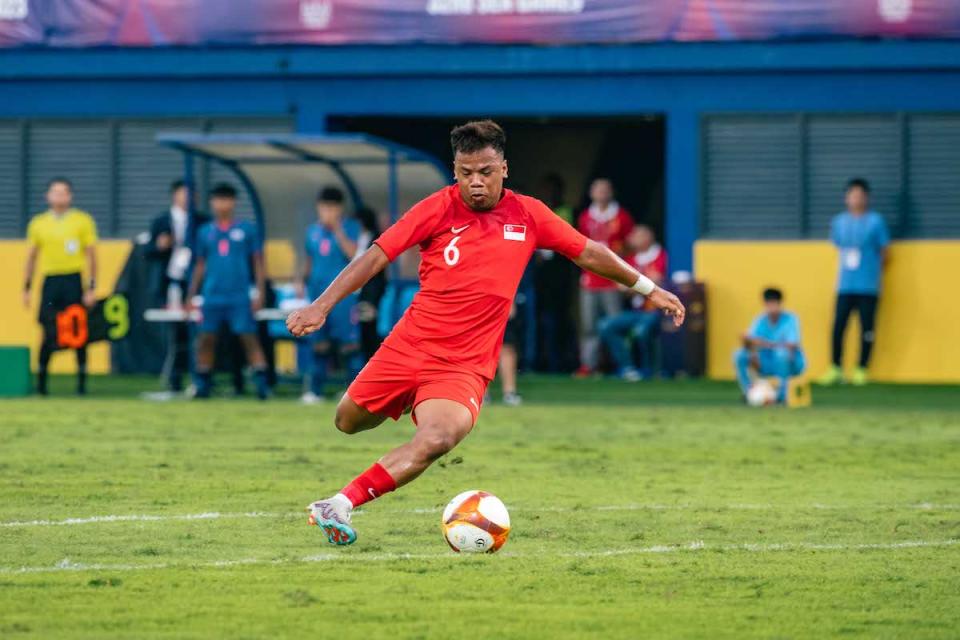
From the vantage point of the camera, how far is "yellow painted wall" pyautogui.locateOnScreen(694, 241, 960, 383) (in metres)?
23.8

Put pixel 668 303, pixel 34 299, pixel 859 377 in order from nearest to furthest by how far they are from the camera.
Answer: pixel 668 303
pixel 859 377
pixel 34 299

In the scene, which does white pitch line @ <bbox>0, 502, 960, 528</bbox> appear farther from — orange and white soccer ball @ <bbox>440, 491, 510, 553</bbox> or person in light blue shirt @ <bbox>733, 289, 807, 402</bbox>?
person in light blue shirt @ <bbox>733, 289, 807, 402</bbox>

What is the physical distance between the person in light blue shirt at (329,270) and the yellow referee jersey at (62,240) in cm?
245

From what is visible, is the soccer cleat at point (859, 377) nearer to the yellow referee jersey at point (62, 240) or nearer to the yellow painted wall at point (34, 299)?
the yellow painted wall at point (34, 299)

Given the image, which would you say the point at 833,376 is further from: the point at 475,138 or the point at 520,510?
the point at 475,138

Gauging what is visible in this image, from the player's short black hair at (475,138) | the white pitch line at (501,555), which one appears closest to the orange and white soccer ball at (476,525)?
the white pitch line at (501,555)

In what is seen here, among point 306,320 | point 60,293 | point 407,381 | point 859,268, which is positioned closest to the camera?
point 306,320

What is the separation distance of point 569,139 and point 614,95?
16.8 feet

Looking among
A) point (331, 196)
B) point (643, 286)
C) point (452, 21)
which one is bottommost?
point (643, 286)

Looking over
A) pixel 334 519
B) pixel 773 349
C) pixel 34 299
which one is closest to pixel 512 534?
pixel 334 519

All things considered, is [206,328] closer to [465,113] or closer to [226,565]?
[465,113]

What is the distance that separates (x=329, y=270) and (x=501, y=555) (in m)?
10.3

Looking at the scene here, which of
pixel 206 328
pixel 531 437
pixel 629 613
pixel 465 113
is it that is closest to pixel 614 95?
pixel 465 113

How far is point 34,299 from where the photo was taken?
83.7 ft
